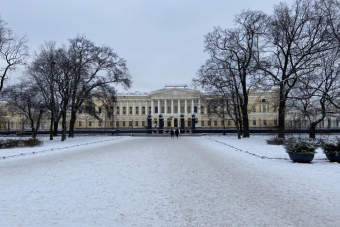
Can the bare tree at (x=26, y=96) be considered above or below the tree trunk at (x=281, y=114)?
above

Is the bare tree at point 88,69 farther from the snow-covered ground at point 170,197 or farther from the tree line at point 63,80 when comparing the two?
the snow-covered ground at point 170,197

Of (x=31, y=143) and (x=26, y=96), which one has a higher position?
(x=26, y=96)

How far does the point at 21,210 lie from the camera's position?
5.28m

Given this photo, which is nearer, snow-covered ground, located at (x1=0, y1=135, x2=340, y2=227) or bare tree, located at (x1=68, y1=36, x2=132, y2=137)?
snow-covered ground, located at (x1=0, y1=135, x2=340, y2=227)

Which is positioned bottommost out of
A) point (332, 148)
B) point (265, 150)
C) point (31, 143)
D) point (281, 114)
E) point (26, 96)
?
point (265, 150)

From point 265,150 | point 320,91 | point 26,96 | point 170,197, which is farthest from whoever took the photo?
point 26,96

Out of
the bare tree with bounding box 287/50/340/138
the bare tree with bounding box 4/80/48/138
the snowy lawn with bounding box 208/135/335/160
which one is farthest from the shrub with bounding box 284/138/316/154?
the bare tree with bounding box 4/80/48/138

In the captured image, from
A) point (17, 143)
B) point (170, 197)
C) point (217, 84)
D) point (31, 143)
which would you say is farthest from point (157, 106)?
point (170, 197)

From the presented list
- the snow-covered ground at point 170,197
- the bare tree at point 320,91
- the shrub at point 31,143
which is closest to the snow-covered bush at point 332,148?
the snow-covered ground at point 170,197

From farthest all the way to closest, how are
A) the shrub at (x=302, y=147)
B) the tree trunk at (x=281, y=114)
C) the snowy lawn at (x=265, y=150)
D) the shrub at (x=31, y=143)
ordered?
the tree trunk at (x=281, y=114), the shrub at (x=31, y=143), the snowy lawn at (x=265, y=150), the shrub at (x=302, y=147)

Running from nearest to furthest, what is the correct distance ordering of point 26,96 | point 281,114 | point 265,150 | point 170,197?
point 170,197
point 265,150
point 281,114
point 26,96

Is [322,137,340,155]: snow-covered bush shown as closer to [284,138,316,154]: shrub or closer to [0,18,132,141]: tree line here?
[284,138,316,154]: shrub

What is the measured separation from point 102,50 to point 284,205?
3110 cm

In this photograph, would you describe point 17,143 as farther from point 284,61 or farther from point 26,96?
point 284,61
